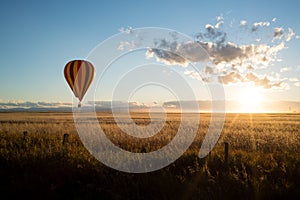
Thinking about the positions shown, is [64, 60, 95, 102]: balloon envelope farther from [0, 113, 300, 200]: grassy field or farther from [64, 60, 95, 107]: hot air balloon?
[0, 113, 300, 200]: grassy field

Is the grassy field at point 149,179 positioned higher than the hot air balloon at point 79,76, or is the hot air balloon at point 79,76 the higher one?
the hot air balloon at point 79,76

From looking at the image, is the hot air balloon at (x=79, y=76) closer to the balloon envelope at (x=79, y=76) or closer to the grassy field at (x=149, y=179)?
the balloon envelope at (x=79, y=76)

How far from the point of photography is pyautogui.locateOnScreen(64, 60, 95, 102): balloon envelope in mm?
19109

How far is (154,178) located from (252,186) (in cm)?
225

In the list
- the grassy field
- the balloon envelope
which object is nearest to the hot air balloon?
the balloon envelope

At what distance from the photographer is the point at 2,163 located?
25.5ft

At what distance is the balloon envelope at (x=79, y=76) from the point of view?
1911 centimetres

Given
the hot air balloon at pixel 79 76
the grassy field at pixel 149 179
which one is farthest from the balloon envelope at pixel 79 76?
the grassy field at pixel 149 179

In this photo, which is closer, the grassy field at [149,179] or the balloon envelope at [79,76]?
the grassy field at [149,179]

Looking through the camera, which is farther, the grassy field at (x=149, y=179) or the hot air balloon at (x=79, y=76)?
the hot air balloon at (x=79, y=76)

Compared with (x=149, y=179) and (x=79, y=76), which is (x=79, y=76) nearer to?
(x=79, y=76)

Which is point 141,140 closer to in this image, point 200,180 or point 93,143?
point 93,143

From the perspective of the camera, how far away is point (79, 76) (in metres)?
19.2

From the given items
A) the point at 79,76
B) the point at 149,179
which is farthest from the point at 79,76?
the point at 149,179
